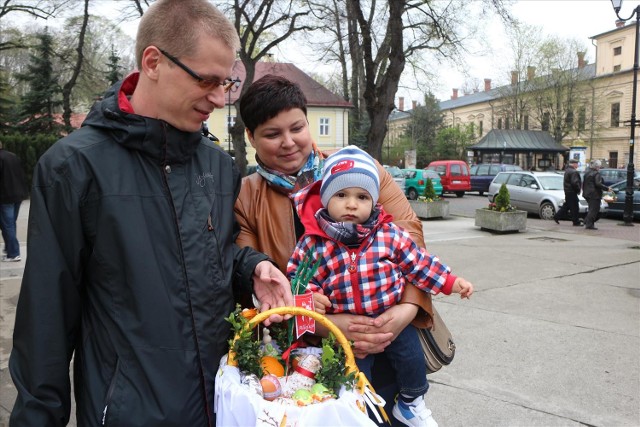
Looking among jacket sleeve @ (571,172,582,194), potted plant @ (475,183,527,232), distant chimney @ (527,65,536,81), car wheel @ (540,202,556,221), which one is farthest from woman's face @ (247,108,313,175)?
distant chimney @ (527,65,536,81)

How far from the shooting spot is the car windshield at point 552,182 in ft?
58.6

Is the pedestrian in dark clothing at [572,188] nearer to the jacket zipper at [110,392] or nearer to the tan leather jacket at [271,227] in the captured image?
the tan leather jacket at [271,227]

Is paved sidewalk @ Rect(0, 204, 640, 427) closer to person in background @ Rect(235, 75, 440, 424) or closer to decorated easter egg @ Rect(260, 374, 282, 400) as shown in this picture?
person in background @ Rect(235, 75, 440, 424)

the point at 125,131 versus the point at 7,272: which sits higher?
the point at 125,131

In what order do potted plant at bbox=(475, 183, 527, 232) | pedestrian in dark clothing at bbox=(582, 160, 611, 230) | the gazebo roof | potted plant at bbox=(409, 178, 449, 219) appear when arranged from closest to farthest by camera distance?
potted plant at bbox=(475, 183, 527, 232), pedestrian in dark clothing at bbox=(582, 160, 611, 230), potted plant at bbox=(409, 178, 449, 219), the gazebo roof

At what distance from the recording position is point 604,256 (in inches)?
393

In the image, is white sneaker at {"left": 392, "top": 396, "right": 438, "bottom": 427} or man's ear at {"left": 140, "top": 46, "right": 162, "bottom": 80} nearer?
man's ear at {"left": 140, "top": 46, "right": 162, "bottom": 80}

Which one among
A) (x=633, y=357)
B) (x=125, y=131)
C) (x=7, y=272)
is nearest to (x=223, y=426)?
A: (x=125, y=131)

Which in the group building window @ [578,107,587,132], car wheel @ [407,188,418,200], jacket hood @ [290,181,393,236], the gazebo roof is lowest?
car wheel @ [407,188,418,200]

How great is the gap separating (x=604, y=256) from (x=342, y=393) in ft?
33.1

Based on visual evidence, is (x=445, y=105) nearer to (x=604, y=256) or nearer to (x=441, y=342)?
(x=604, y=256)

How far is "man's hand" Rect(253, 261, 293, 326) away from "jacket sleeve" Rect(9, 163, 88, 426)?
57cm

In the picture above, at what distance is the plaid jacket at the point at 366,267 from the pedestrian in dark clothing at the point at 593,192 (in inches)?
572

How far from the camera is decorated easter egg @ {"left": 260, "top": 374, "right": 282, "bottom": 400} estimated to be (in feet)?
4.97
